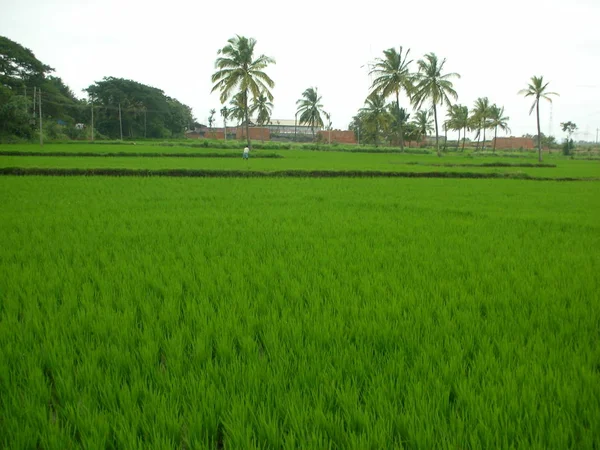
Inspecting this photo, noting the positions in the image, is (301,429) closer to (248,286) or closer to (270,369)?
(270,369)

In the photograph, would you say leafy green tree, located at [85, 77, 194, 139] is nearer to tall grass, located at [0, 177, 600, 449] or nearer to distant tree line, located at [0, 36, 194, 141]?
distant tree line, located at [0, 36, 194, 141]

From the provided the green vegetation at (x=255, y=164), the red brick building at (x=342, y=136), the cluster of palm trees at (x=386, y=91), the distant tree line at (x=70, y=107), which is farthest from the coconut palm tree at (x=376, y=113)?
the distant tree line at (x=70, y=107)

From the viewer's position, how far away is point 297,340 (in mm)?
2137

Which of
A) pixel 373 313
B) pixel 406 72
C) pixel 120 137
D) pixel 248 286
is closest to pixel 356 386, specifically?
pixel 373 313

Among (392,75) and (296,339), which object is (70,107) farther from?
(296,339)

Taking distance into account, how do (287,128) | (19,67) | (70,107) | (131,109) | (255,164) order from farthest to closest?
(287,128) → (131,109) → (70,107) → (19,67) → (255,164)

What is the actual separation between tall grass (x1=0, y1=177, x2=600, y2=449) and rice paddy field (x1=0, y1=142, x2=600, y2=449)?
11 millimetres

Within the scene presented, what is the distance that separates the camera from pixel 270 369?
1.83 meters

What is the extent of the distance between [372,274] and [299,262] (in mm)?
752

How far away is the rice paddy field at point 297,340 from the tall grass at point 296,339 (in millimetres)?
11

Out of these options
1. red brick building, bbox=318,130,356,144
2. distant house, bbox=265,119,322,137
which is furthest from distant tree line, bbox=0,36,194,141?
red brick building, bbox=318,130,356,144

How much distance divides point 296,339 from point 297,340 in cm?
1

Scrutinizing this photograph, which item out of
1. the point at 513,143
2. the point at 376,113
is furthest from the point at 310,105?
the point at 513,143

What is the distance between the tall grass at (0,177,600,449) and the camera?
4.69 ft
